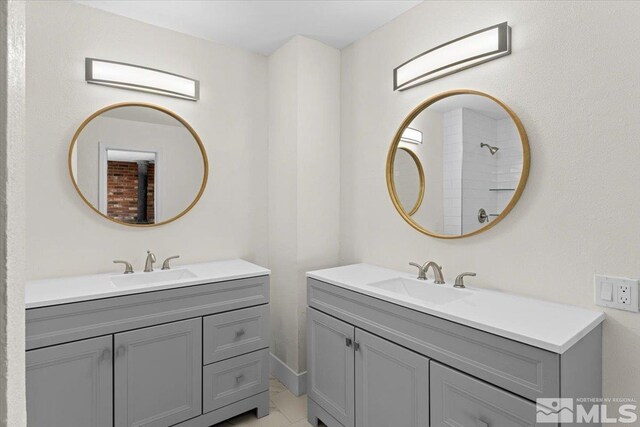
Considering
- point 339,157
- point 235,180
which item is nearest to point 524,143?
point 339,157

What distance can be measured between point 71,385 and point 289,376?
1389 millimetres

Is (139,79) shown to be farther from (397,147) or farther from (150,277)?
(397,147)

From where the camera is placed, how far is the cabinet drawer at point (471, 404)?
1.17m

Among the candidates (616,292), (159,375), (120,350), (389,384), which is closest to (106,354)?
(120,350)

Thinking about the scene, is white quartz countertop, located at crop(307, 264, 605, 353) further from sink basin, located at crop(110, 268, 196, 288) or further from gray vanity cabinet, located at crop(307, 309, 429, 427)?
A: sink basin, located at crop(110, 268, 196, 288)

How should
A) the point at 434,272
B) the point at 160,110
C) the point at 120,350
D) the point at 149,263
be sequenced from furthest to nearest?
the point at 160,110, the point at 149,263, the point at 434,272, the point at 120,350

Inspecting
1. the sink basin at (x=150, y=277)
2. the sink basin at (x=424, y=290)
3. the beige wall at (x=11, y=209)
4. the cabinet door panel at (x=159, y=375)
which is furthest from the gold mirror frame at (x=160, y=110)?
the beige wall at (x=11, y=209)

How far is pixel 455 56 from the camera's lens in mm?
1850

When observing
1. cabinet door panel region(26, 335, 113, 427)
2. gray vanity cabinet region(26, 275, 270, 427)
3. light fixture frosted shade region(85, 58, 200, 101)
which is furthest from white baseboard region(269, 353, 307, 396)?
light fixture frosted shade region(85, 58, 200, 101)

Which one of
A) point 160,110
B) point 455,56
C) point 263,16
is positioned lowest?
point 160,110

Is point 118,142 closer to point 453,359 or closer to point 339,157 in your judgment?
point 339,157

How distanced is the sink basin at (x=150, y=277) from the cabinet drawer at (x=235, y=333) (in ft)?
1.13

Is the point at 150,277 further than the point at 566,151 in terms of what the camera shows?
Yes

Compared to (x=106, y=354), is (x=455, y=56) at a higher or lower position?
higher
